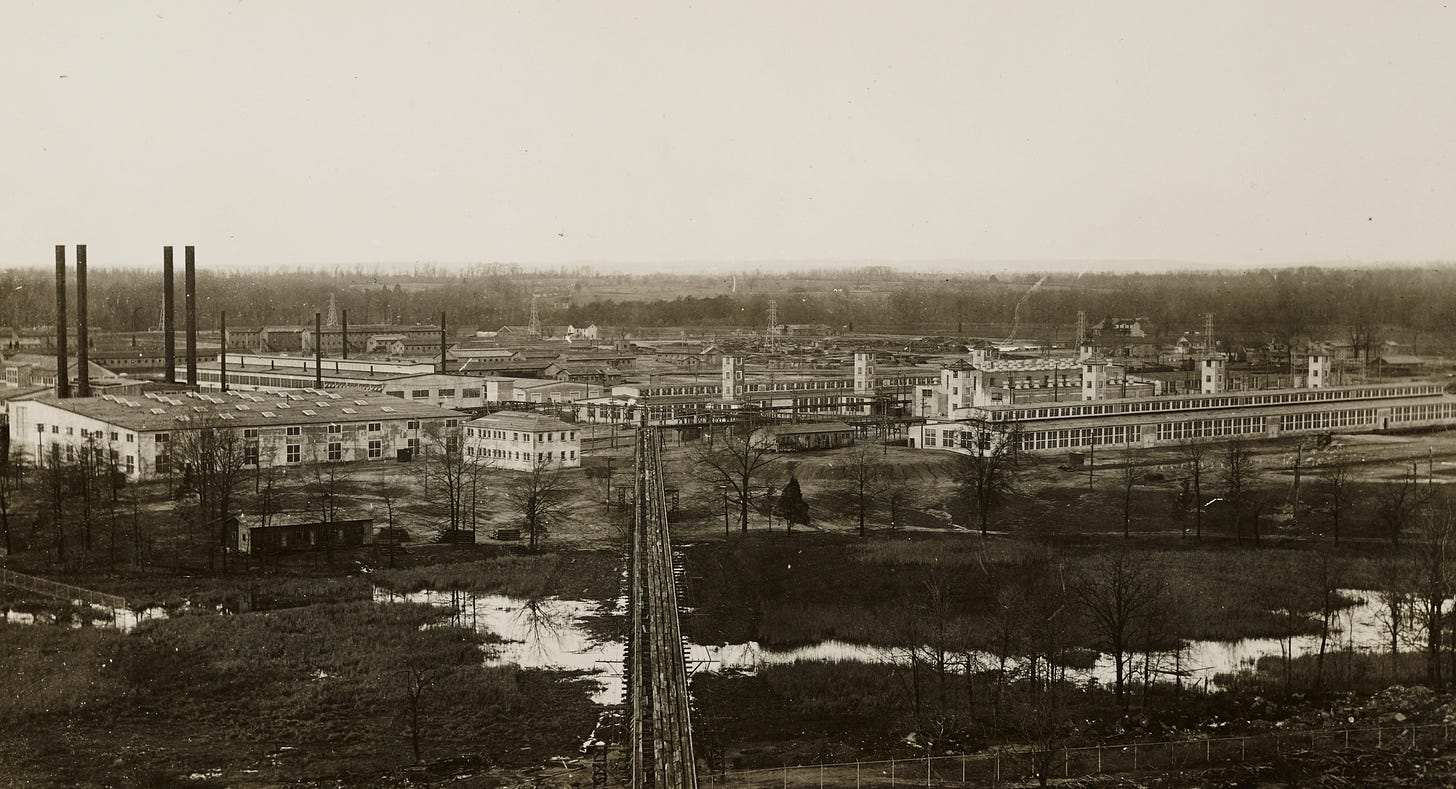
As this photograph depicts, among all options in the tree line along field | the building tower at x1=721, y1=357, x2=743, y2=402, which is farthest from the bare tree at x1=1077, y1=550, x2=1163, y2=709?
the building tower at x1=721, y1=357, x2=743, y2=402

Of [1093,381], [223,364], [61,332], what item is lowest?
[1093,381]

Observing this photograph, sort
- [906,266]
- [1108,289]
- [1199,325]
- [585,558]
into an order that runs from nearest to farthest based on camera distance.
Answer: [585,558]
[1199,325]
[1108,289]
[906,266]

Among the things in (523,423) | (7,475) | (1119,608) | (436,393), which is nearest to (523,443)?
(523,423)

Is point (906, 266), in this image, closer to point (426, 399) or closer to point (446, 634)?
point (426, 399)

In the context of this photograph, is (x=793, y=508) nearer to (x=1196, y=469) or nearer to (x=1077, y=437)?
(x=1196, y=469)

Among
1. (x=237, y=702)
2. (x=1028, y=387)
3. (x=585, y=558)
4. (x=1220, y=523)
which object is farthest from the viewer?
(x=1028, y=387)

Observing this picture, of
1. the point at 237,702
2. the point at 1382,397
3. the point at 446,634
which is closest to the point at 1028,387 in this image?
the point at 1382,397

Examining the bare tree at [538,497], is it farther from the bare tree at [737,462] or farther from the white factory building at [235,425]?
the white factory building at [235,425]
